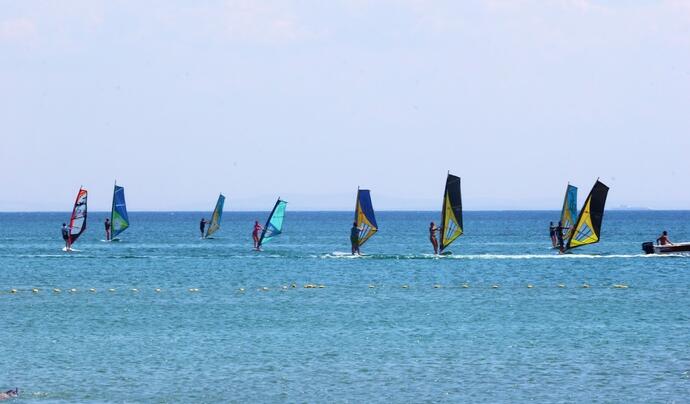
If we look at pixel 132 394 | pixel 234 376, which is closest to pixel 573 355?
pixel 234 376

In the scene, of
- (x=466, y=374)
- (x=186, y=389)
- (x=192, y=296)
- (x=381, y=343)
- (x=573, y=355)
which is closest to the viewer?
(x=186, y=389)

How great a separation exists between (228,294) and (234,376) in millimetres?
21999

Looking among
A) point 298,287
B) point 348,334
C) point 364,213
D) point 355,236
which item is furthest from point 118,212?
point 348,334

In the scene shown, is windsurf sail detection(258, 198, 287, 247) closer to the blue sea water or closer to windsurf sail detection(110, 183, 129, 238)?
the blue sea water

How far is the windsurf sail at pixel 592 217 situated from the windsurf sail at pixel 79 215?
30873mm

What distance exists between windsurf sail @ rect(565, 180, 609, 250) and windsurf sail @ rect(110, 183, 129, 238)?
137 ft

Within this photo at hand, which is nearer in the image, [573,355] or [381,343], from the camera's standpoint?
[573,355]

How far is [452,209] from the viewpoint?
210 feet

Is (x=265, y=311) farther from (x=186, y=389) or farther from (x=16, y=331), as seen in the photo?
(x=186, y=389)

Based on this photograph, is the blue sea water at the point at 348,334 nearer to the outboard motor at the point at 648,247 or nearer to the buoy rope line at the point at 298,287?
the buoy rope line at the point at 298,287

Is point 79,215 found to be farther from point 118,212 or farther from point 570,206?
point 570,206

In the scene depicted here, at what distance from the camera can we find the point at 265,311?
4244cm

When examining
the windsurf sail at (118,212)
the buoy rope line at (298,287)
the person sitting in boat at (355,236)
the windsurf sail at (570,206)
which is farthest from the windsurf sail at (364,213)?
the windsurf sail at (118,212)

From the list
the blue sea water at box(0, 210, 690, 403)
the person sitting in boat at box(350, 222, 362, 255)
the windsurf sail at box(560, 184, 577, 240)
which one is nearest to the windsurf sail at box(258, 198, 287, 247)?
the person sitting in boat at box(350, 222, 362, 255)
